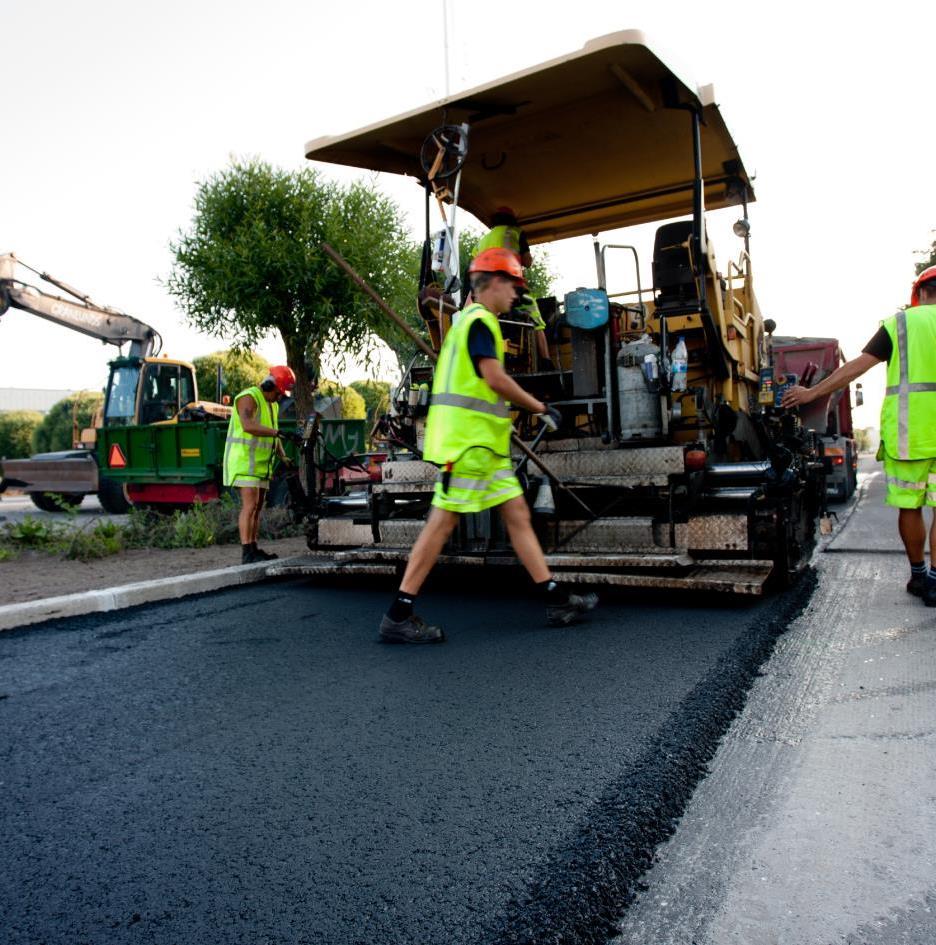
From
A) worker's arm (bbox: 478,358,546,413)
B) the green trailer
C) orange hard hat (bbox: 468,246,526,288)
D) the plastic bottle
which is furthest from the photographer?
the green trailer

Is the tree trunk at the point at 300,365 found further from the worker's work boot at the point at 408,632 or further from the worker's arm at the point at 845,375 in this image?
the worker's work boot at the point at 408,632

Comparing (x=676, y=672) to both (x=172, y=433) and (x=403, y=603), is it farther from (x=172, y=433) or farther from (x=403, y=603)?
(x=172, y=433)

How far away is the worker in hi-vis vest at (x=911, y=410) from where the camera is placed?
175 inches

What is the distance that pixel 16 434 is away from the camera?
35.8m

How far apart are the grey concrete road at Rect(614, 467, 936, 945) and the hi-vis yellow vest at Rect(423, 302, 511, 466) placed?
5.26ft

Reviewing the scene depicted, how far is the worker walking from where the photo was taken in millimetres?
3836

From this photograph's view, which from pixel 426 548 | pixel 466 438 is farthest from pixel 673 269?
pixel 426 548

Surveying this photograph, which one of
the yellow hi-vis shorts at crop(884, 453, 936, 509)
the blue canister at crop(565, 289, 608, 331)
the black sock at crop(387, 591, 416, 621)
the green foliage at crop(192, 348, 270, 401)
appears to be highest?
the green foliage at crop(192, 348, 270, 401)

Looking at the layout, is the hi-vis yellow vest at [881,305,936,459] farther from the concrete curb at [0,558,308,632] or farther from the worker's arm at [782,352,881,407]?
the concrete curb at [0,558,308,632]

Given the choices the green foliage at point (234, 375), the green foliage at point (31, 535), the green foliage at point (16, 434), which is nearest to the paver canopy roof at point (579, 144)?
the green foliage at point (31, 535)

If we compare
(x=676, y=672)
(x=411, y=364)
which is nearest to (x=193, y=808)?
(x=676, y=672)

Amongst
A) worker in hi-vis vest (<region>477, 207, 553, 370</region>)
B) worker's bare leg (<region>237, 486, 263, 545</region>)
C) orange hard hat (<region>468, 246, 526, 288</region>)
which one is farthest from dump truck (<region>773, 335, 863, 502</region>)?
orange hard hat (<region>468, 246, 526, 288</region>)

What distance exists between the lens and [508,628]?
4.15 metres

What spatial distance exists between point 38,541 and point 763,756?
7.30 m
